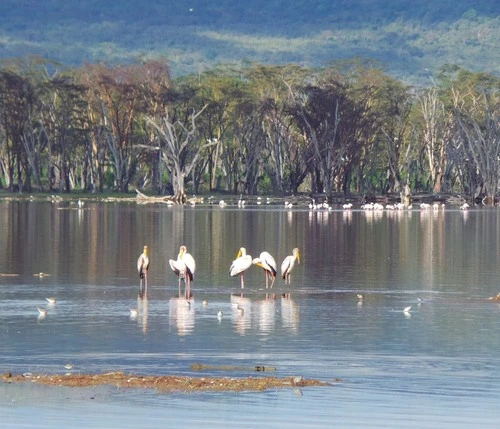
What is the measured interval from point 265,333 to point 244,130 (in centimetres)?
7530

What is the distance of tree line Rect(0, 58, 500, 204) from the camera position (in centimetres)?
8950

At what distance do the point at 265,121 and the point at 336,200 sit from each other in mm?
9734

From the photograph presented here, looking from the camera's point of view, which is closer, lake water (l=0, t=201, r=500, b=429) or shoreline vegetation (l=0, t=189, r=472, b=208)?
lake water (l=0, t=201, r=500, b=429)

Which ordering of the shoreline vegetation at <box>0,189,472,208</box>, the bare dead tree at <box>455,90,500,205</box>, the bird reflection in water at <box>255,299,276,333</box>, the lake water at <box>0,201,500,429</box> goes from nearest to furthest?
1. the lake water at <box>0,201,500,429</box>
2. the bird reflection in water at <box>255,299,276,333</box>
3. the bare dead tree at <box>455,90,500,205</box>
4. the shoreline vegetation at <box>0,189,472,208</box>

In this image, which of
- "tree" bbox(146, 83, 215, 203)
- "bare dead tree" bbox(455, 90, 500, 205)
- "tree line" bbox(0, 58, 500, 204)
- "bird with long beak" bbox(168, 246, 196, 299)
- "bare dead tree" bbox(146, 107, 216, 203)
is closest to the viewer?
"bird with long beak" bbox(168, 246, 196, 299)

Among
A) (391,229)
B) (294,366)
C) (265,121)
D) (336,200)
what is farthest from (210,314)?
(265,121)

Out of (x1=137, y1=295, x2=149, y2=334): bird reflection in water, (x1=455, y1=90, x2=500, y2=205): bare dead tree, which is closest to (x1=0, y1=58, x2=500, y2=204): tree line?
(x1=455, y1=90, x2=500, y2=205): bare dead tree

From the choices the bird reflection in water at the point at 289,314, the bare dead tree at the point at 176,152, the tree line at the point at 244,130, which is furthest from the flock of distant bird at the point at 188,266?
the tree line at the point at 244,130

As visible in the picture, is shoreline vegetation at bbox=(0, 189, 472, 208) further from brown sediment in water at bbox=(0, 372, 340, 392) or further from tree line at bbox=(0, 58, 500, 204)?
brown sediment in water at bbox=(0, 372, 340, 392)

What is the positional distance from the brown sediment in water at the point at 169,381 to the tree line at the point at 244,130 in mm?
67606

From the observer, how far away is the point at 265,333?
1938 cm

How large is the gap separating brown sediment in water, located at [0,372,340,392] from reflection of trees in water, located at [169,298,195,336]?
13.1ft

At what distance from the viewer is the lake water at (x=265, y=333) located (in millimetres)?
13727

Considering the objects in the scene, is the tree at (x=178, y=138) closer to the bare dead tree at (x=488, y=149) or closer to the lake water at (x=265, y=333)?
the bare dead tree at (x=488, y=149)
